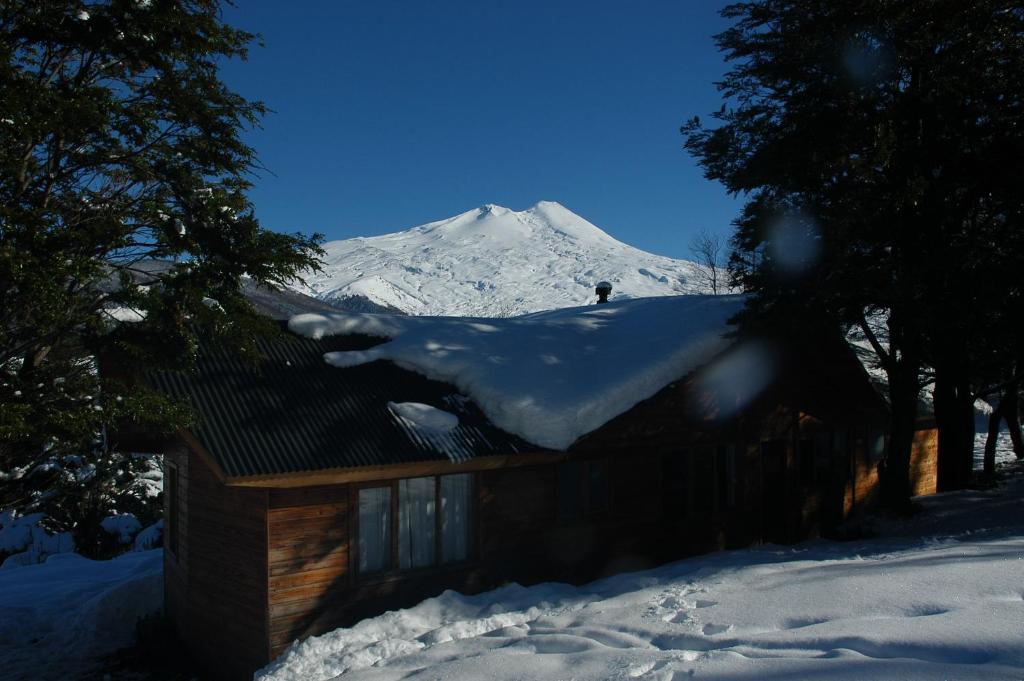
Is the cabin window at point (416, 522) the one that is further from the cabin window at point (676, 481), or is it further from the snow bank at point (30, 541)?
the snow bank at point (30, 541)

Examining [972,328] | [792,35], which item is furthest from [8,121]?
[972,328]

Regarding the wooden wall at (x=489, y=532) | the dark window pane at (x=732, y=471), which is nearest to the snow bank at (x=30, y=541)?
the wooden wall at (x=489, y=532)

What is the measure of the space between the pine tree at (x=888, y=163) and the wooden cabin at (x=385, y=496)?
6.63ft

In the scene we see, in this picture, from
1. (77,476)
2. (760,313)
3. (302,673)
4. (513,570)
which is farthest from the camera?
(77,476)

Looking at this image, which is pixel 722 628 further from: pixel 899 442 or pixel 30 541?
pixel 30 541

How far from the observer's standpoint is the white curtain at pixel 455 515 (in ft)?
34.6

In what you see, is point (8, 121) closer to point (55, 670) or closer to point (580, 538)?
point (55, 670)

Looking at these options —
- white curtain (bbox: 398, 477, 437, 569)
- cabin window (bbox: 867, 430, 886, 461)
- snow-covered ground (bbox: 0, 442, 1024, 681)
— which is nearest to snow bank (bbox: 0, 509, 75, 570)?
snow-covered ground (bbox: 0, 442, 1024, 681)

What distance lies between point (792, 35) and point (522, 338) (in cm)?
791

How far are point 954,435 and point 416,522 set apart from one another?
58.2ft

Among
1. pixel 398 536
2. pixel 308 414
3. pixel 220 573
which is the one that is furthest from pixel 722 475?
pixel 220 573

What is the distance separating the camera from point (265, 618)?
29.6ft

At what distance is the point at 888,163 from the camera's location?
13047 mm

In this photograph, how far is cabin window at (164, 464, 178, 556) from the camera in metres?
11.9
